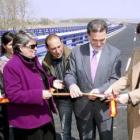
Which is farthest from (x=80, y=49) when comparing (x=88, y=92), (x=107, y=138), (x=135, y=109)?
(x=107, y=138)

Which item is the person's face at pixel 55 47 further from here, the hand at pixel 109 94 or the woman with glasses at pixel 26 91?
the hand at pixel 109 94

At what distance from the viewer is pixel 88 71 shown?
2.85m

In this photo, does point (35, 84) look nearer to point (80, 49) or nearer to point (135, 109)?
point (80, 49)

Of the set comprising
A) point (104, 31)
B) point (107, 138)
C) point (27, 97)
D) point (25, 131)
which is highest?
point (104, 31)

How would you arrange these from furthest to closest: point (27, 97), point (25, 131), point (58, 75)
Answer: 1. point (58, 75)
2. point (25, 131)
3. point (27, 97)

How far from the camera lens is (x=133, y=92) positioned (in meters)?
2.52

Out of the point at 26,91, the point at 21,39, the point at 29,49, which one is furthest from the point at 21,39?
the point at 26,91

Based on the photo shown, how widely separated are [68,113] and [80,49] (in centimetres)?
88

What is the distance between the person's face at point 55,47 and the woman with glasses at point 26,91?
1.34ft

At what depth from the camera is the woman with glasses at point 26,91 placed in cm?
258

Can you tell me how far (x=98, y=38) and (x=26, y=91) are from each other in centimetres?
87

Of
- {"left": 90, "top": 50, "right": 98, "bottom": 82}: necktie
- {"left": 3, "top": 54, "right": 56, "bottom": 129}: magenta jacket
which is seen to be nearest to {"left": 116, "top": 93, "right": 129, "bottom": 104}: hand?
{"left": 90, "top": 50, "right": 98, "bottom": 82}: necktie

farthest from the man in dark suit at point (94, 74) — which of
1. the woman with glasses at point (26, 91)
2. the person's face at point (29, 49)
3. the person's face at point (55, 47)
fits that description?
the person's face at point (29, 49)

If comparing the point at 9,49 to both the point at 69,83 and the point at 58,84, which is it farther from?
the point at 69,83
